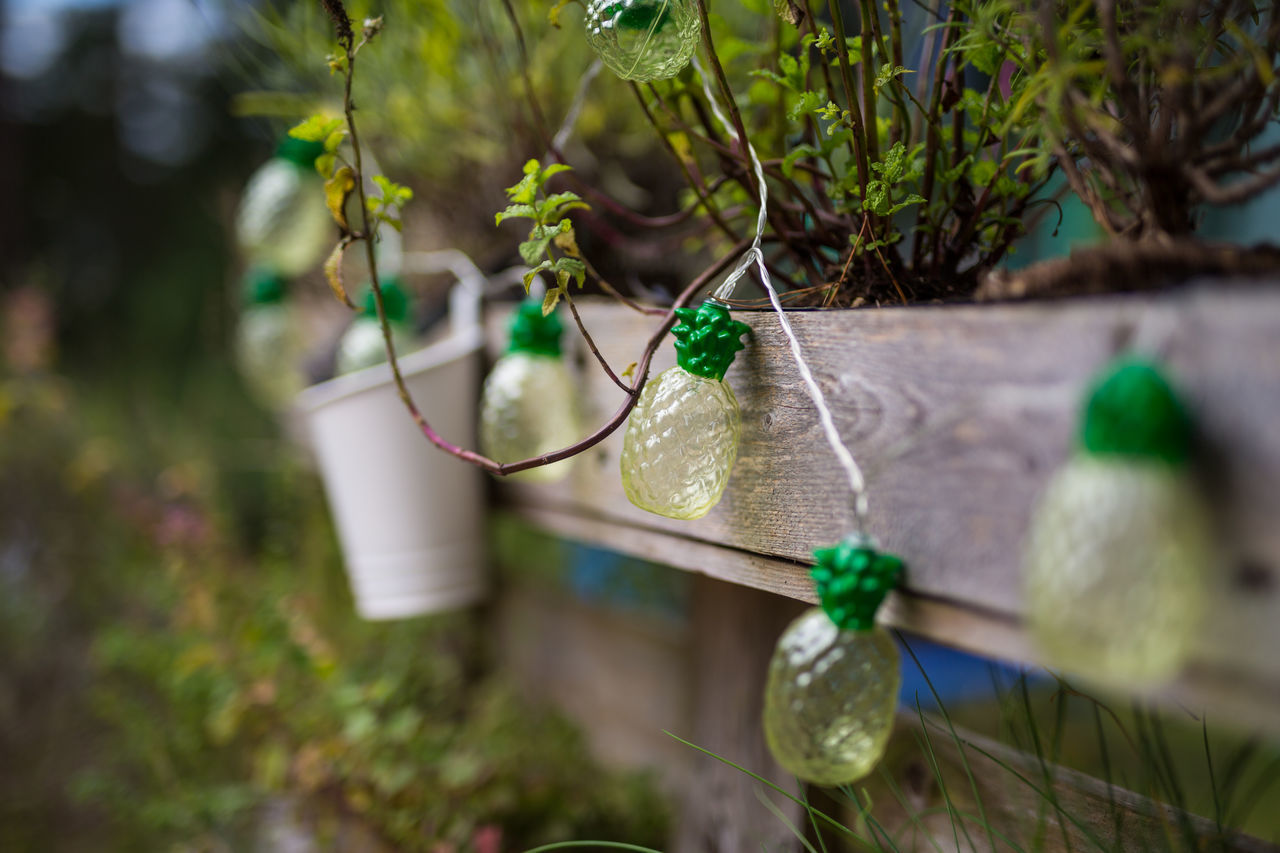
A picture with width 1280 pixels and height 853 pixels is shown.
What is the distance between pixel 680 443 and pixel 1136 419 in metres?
0.25

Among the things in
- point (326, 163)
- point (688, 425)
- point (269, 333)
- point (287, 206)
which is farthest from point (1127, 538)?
point (269, 333)

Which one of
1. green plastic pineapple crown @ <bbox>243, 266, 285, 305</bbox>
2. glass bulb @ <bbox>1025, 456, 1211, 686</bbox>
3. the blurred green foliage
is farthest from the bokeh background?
glass bulb @ <bbox>1025, 456, 1211, 686</bbox>

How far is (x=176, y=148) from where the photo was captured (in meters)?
2.63

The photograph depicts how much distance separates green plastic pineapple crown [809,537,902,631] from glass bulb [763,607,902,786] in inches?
0.6

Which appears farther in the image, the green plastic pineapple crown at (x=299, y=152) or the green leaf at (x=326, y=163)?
the green plastic pineapple crown at (x=299, y=152)

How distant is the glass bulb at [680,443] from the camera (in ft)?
1.64

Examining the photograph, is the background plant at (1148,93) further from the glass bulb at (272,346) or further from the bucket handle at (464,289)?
the glass bulb at (272,346)

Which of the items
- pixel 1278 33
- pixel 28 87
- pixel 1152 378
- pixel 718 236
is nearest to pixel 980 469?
pixel 1152 378

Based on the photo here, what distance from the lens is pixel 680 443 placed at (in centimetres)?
50

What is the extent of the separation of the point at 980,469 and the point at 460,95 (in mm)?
862

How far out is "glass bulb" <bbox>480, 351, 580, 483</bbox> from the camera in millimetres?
702

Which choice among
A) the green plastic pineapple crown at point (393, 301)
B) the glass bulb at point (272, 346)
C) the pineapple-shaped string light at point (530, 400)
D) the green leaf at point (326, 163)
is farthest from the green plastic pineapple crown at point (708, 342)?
the glass bulb at point (272, 346)

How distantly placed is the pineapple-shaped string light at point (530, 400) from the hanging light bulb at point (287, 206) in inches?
17.8

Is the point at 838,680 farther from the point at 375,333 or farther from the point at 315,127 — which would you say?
the point at 375,333
